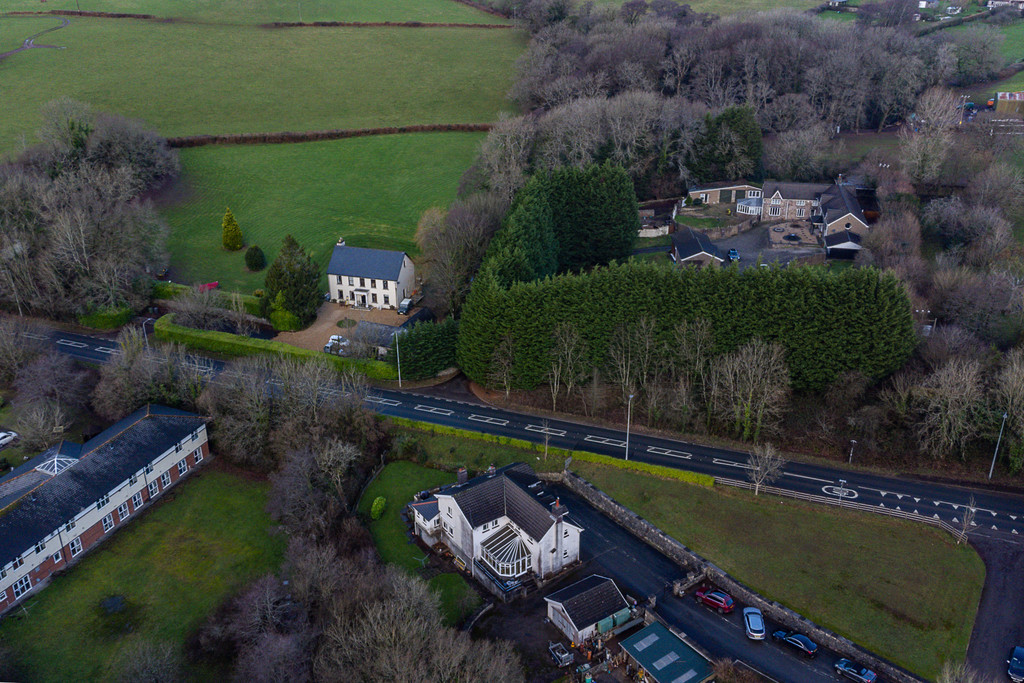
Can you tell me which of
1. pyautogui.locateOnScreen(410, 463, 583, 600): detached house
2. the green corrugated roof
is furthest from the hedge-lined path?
the green corrugated roof

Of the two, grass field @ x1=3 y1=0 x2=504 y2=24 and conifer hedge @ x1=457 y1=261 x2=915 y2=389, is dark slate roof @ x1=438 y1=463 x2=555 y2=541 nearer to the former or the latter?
conifer hedge @ x1=457 y1=261 x2=915 y2=389

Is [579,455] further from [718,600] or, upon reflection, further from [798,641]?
[798,641]

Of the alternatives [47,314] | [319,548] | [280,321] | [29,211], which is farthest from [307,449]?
[29,211]

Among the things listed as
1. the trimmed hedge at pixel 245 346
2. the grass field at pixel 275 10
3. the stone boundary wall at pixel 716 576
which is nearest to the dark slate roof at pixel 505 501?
the stone boundary wall at pixel 716 576

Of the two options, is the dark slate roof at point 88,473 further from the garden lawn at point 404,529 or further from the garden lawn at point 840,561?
the garden lawn at point 840,561

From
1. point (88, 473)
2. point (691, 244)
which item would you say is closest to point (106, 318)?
point (88, 473)

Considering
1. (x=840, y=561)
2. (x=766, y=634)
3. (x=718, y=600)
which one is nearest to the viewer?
(x=766, y=634)

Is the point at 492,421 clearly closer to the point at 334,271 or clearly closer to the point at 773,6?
the point at 334,271
